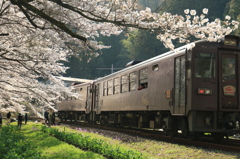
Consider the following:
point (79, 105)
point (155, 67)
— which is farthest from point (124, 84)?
point (79, 105)

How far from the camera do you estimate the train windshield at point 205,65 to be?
10133 millimetres

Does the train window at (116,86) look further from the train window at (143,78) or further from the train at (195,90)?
the train at (195,90)

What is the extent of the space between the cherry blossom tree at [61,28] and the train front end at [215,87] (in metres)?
1.15

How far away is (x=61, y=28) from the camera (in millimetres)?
7000

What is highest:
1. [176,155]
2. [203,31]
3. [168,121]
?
[203,31]

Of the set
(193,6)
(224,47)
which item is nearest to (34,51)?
(224,47)

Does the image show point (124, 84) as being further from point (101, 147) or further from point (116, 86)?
point (101, 147)

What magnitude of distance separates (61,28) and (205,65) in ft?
17.0

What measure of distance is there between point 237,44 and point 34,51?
6.56m

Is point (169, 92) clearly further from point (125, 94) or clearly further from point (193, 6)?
point (193, 6)

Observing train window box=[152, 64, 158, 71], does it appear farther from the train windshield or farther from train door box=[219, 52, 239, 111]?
train door box=[219, 52, 239, 111]

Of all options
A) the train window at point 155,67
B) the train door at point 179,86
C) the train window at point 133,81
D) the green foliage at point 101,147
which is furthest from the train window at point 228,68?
the train window at point 133,81

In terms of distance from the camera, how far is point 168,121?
11461 millimetres

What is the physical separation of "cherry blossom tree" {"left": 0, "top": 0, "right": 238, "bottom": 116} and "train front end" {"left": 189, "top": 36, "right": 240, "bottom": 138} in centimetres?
115
